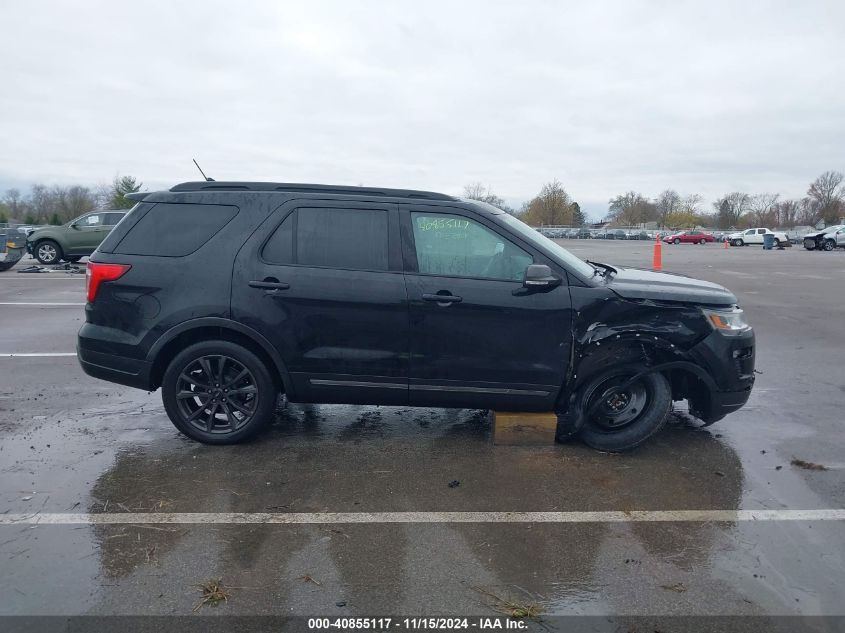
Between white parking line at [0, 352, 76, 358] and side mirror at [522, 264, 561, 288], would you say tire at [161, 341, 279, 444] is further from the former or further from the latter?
white parking line at [0, 352, 76, 358]

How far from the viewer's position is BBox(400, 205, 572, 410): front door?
4.49 metres

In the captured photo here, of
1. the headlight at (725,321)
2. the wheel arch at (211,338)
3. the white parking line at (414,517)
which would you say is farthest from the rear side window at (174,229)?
the headlight at (725,321)

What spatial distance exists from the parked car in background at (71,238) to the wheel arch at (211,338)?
16657mm

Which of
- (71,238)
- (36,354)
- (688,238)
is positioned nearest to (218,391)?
(36,354)

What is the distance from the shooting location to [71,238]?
19.5m

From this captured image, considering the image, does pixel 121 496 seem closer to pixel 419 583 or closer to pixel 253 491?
pixel 253 491

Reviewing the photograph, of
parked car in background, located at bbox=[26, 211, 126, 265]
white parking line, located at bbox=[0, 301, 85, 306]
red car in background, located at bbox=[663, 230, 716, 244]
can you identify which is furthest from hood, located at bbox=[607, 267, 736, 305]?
red car in background, located at bbox=[663, 230, 716, 244]

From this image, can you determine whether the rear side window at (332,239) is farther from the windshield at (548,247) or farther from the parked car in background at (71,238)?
the parked car in background at (71,238)

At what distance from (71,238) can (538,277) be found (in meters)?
19.2

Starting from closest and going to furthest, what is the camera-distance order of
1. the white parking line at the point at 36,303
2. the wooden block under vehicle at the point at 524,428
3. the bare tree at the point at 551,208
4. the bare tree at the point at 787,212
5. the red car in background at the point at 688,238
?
the wooden block under vehicle at the point at 524,428 → the white parking line at the point at 36,303 → the red car in background at the point at 688,238 → the bare tree at the point at 551,208 → the bare tree at the point at 787,212

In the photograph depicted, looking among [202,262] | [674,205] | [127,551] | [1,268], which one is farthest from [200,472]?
[674,205]

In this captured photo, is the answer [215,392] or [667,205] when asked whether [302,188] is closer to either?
[215,392]

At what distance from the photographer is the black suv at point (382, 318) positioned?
4.52m

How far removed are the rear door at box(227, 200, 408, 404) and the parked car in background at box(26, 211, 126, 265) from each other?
17009mm
